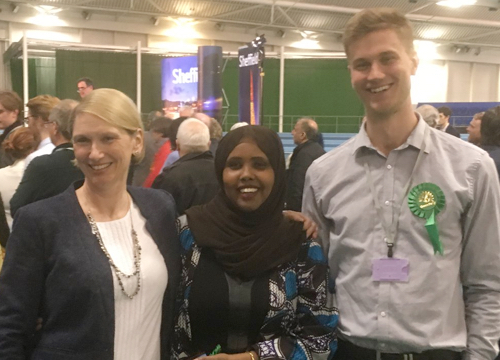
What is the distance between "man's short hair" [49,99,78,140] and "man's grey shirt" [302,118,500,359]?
1793mm

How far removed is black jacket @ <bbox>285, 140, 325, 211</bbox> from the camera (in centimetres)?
488

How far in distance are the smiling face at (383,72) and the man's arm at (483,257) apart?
0.99ft

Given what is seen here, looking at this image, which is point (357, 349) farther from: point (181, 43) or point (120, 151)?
point (181, 43)

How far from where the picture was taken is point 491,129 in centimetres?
312

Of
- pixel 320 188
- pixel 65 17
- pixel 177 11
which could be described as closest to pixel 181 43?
pixel 177 11

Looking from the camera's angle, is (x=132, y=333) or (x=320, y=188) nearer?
(x=132, y=333)

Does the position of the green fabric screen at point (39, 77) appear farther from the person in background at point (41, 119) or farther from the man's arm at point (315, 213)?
the man's arm at point (315, 213)

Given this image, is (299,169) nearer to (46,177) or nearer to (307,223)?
(46,177)

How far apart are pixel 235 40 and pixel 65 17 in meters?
4.25

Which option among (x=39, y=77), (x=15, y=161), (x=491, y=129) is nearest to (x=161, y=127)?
(x=15, y=161)

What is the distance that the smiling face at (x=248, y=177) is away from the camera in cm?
163

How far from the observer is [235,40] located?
562 inches

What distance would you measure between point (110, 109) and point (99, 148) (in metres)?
0.12

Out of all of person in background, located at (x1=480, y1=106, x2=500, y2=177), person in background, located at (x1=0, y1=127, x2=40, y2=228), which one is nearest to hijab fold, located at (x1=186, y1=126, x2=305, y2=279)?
person in background, located at (x1=0, y1=127, x2=40, y2=228)
